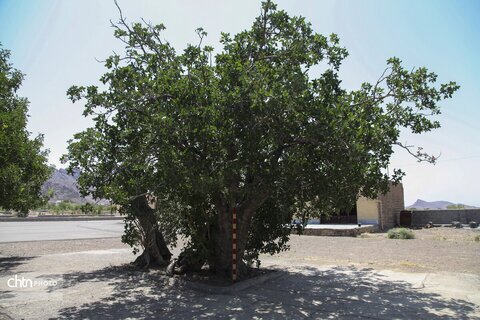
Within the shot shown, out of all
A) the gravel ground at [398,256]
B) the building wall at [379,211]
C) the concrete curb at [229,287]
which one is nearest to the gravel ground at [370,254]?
the gravel ground at [398,256]

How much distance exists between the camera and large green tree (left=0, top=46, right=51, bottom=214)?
30.6ft

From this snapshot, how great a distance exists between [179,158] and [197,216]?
138 inches

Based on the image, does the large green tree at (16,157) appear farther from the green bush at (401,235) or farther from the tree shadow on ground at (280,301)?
the green bush at (401,235)

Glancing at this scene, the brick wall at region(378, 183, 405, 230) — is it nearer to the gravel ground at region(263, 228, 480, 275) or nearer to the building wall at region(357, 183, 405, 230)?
the building wall at region(357, 183, 405, 230)

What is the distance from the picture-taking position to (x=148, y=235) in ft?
40.3

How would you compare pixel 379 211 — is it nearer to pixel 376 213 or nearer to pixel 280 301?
pixel 376 213

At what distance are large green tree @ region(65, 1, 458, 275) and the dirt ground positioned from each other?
150 cm

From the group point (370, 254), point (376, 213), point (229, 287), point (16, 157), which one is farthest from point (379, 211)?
point (16, 157)

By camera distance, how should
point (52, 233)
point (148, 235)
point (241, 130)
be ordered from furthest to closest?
point (52, 233)
point (148, 235)
point (241, 130)

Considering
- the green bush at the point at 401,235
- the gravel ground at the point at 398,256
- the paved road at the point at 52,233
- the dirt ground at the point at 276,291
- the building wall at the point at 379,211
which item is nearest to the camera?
the dirt ground at the point at 276,291

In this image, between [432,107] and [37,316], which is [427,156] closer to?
[432,107]

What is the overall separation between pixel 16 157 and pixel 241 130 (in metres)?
6.59

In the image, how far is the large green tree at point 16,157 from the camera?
932 cm

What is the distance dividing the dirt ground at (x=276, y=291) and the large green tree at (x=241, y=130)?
150cm
